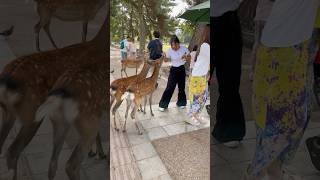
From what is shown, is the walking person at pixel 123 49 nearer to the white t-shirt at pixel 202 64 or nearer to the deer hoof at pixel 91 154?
the white t-shirt at pixel 202 64

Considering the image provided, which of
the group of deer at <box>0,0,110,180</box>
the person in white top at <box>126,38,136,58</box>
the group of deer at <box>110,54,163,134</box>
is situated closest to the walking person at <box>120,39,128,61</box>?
the person in white top at <box>126,38,136,58</box>

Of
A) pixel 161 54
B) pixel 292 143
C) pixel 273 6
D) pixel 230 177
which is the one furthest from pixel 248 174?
pixel 161 54

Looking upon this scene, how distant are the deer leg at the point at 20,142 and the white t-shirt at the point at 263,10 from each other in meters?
1.04

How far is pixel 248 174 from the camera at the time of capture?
187 centimetres

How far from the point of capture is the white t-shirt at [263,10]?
5.44 ft

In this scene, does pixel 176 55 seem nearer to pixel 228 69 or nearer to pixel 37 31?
pixel 228 69

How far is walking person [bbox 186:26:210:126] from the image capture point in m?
2.31

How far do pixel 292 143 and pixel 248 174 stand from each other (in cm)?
26

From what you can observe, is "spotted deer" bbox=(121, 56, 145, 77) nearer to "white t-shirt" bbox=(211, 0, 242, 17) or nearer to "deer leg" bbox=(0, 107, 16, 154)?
"white t-shirt" bbox=(211, 0, 242, 17)

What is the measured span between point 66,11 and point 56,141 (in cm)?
51

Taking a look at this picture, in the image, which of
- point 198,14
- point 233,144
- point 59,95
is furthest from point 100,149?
point 198,14

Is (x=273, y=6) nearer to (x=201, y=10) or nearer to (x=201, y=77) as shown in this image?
(x=201, y=10)

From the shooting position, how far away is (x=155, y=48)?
91.3 inches

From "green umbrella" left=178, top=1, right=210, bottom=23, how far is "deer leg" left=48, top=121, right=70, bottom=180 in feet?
3.19
